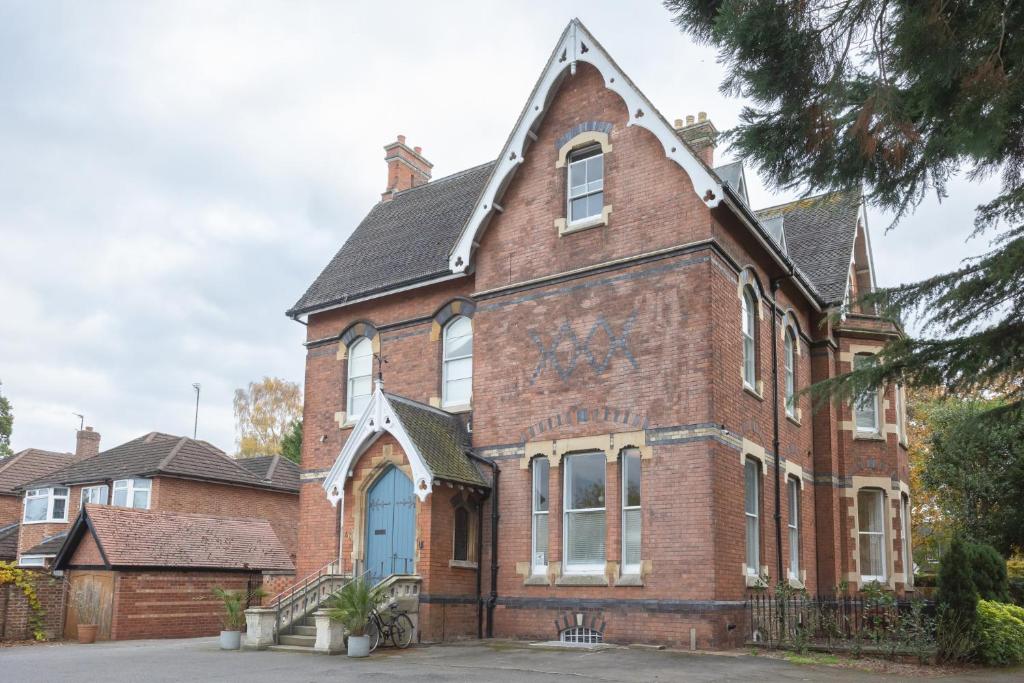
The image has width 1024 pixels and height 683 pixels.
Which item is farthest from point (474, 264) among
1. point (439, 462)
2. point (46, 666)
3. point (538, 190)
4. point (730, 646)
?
point (46, 666)

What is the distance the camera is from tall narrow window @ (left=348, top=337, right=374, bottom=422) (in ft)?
74.4

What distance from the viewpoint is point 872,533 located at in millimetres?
23016

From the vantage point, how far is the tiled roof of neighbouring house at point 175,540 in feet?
78.1

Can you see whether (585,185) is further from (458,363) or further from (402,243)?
(402,243)

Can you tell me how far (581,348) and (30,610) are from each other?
14.9 meters

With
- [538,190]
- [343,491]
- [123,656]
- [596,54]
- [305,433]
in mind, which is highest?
[596,54]

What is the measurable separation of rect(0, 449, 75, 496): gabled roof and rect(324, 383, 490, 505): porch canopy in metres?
34.1

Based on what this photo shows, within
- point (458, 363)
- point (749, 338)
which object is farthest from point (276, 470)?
point (749, 338)

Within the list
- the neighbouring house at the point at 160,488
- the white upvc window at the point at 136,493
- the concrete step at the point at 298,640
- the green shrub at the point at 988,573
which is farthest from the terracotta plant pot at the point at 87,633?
the green shrub at the point at 988,573

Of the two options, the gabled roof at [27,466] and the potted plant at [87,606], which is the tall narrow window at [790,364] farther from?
the gabled roof at [27,466]

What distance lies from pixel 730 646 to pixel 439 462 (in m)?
6.28

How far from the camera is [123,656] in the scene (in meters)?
17.1

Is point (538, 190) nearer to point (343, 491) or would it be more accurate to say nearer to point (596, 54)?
point (596, 54)

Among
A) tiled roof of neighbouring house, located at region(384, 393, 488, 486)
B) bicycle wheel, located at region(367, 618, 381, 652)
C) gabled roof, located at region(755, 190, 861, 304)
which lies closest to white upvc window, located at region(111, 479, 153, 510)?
tiled roof of neighbouring house, located at region(384, 393, 488, 486)
